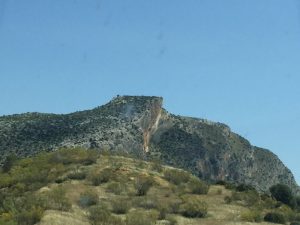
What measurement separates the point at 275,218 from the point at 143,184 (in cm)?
1227

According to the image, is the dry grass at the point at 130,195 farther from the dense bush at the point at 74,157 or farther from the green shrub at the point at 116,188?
the dense bush at the point at 74,157

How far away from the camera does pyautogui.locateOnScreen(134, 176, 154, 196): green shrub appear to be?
54.0m

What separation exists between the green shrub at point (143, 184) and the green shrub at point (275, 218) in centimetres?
1078

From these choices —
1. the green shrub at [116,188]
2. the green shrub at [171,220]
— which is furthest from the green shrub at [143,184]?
the green shrub at [171,220]

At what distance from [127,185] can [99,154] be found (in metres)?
17.1

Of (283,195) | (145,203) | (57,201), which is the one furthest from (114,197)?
(283,195)

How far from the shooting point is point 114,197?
52406 mm

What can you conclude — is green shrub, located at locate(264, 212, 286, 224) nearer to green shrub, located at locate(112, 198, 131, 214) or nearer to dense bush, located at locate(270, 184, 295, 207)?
green shrub, located at locate(112, 198, 131, 214)

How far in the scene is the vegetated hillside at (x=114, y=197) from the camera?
140 feet

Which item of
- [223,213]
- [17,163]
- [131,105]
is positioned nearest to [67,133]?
[131,105]

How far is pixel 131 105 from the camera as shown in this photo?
18712 cm

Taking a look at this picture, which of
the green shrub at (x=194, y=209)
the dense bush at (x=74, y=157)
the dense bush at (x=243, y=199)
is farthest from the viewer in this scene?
the dense bush at (x=74, y=157)

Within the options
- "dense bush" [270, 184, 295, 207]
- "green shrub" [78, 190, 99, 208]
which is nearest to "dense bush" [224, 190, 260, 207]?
"green shrub" [78, 190, 99, 208]

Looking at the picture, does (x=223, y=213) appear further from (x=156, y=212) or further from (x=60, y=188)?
(x=60, y=188)
